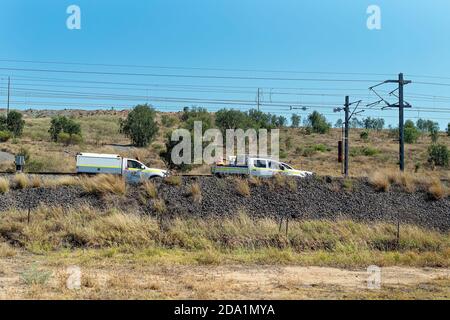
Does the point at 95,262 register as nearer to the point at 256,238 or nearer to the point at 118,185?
the point at 256,238

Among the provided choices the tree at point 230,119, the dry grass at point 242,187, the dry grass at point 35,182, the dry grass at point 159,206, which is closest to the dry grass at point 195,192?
the dry grass at point 159,206

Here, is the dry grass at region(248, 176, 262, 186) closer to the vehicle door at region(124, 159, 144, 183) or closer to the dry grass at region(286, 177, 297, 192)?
the dry grass at region(286, 177, 297, 192)

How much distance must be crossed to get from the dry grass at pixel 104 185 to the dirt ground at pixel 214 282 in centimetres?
824

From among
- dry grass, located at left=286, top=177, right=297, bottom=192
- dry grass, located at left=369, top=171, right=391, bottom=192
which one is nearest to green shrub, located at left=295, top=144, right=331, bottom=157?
dry grass, located at left=369, top=171, right=391, bottom=192

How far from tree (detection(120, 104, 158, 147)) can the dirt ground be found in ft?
186

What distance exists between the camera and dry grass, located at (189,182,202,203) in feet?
80.1

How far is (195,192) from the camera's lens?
24.8m

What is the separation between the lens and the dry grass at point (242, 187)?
2522 centimetres

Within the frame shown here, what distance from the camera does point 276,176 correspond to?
2761 centimetres

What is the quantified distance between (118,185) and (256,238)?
8.70 metres

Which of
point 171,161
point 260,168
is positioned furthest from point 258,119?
point 260,168
